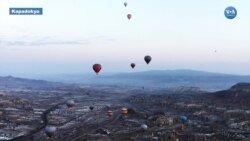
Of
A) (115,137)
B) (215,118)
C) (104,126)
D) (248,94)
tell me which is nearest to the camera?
(115,137)

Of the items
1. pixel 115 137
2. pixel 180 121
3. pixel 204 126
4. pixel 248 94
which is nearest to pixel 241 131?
pixel 204 126

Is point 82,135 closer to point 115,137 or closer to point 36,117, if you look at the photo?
point 115,137

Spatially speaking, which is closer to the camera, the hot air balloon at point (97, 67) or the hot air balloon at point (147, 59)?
the hot air balloon at point (97, 67)

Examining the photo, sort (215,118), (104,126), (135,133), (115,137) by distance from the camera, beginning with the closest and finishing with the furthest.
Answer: (115,137)
(135,133)
(104,126)
(215,118)

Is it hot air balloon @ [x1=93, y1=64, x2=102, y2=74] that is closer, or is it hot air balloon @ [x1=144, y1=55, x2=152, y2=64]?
hot air balloon @ [x1=93, y1=64, x2=102, y2=74]

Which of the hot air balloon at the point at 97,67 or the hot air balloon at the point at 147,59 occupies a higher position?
the hot air balloon at the point at 147,59

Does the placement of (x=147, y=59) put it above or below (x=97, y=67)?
above

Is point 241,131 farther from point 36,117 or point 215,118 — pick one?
point 36,117

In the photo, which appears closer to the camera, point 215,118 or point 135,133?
point 135,133

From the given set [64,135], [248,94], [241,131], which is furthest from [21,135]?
[248,94]

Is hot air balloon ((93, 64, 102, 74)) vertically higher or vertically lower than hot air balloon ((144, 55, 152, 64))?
lower
